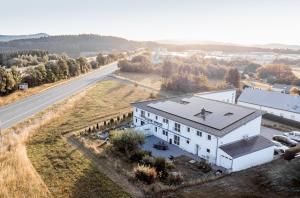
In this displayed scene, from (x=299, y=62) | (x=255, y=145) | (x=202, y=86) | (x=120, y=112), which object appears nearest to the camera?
(x=255, y=145)

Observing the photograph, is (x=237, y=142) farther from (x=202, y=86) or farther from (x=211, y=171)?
(x=202, y=86)

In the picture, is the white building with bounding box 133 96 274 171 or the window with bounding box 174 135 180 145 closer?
the white building with bounding box 133 96 274 171

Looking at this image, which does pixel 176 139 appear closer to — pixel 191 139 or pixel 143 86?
pixel 191 139

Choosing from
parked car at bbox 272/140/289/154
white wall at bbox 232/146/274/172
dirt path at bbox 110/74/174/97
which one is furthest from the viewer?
dirt path at bbox 110/74/174/97

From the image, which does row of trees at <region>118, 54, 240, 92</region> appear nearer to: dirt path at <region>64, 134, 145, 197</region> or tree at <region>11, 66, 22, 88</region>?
tree at <region>11, 66, 22, 88</region>

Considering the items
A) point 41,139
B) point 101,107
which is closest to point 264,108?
point 101,107

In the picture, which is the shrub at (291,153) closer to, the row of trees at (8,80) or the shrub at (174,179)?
the shrub at (174,179)

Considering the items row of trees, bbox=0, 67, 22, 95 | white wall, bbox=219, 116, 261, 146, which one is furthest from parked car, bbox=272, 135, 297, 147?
row of trees, bbox=0, 67, 22, 95
